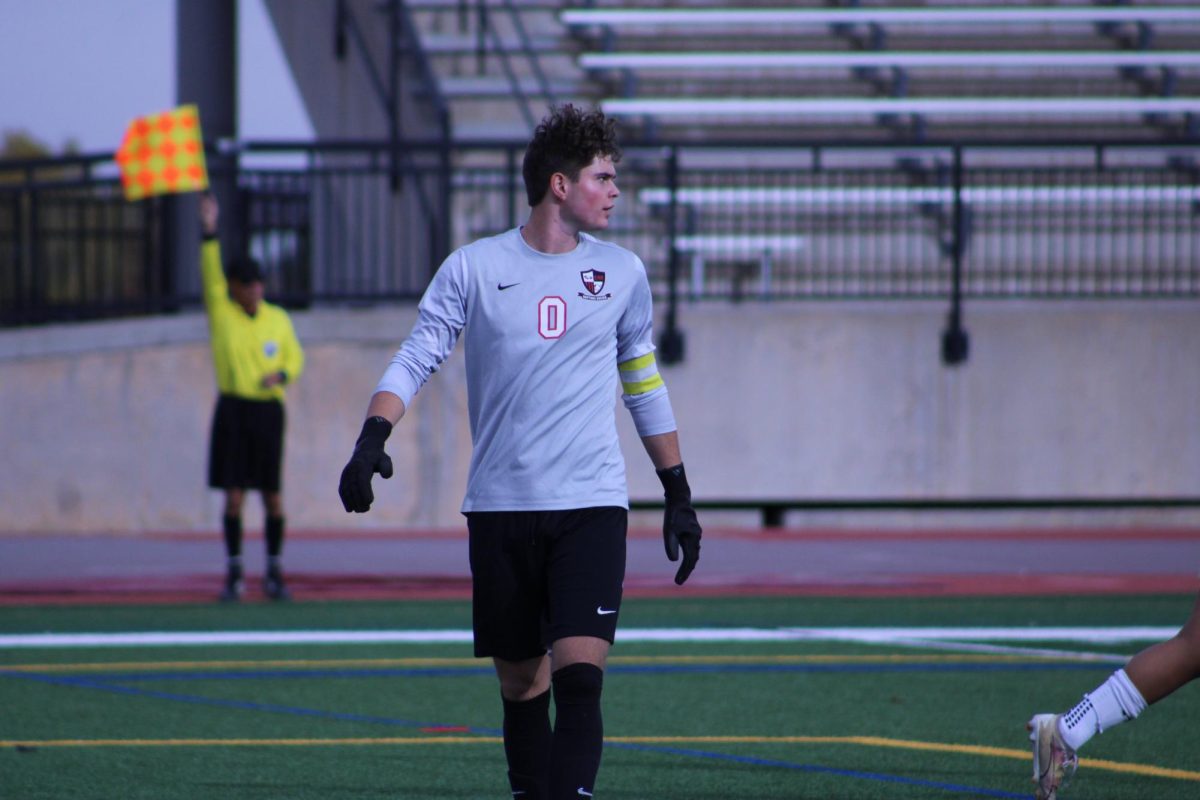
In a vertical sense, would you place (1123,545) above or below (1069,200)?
below

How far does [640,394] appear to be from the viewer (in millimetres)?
5148

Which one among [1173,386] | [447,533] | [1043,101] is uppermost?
[1043,101]

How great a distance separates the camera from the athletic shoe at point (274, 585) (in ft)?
38.7

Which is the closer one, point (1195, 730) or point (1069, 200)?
point (1195, 730)

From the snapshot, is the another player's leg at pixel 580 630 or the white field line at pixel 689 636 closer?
the another player's leg at pixel 580 630

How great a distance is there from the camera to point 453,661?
9367mm

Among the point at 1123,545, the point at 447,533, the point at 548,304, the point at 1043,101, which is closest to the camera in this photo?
the point at 548,304

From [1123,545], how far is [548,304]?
36.7ft

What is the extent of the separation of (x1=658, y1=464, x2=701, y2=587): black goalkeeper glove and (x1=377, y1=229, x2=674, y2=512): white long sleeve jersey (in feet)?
0.66

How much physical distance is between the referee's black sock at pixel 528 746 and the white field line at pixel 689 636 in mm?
5102

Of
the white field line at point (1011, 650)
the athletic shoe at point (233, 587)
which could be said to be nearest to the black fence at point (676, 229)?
the athletic shoe at point (233, 587)

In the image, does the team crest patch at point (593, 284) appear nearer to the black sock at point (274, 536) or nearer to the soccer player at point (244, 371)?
the soccer player at point (244, 371)

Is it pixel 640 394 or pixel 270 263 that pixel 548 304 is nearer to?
pixel 640 394

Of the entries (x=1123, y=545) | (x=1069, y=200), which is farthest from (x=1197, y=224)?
(x=1123, y=545)
